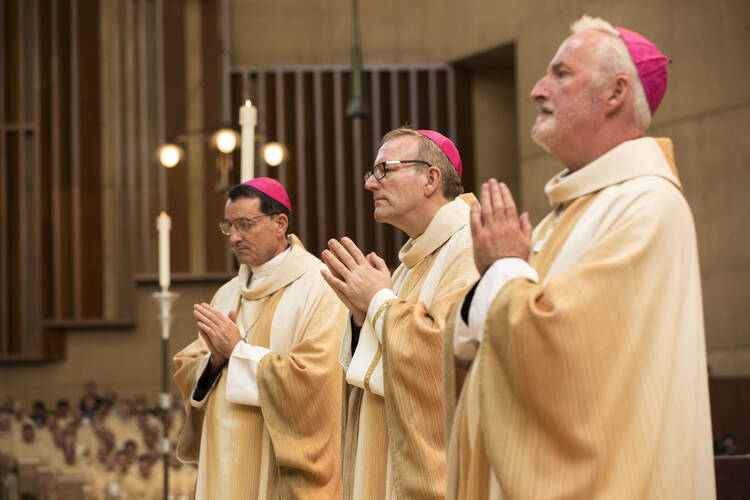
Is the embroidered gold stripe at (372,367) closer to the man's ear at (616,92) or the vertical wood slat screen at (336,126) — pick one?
the man's ear at (616,92)

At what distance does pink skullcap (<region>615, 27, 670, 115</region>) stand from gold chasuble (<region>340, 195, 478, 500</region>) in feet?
3.10

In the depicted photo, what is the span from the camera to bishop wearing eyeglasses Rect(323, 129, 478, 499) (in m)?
3.08

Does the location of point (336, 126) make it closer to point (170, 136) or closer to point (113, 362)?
point (170, 136)

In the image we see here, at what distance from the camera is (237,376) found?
4.14m

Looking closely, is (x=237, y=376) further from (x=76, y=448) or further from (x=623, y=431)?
(x=76, y=448)

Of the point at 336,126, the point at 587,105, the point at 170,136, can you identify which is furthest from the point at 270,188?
the point at 170,136

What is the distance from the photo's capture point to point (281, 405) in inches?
161

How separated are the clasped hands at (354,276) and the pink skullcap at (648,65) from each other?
1082 millimetres

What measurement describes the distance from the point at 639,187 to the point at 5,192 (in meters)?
12.4

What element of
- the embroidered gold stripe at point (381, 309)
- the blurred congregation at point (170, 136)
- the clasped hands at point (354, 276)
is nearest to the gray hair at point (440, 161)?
the clasped hands at point (354, 276)

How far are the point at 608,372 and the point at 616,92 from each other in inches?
28.0

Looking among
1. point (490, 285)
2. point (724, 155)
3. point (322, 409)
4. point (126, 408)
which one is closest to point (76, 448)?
point (126, 408)

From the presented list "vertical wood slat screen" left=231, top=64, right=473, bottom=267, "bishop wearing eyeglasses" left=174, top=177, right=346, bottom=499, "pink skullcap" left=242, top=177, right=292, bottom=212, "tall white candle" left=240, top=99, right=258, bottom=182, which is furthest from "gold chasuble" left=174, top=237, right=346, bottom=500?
"vertical wood slat screen" left=231, top=64, right=473, bottom=267

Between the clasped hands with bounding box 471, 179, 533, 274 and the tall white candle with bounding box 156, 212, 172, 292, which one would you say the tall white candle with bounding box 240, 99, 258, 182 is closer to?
the tall white candle with bounding box 156, 212, 172, 292
